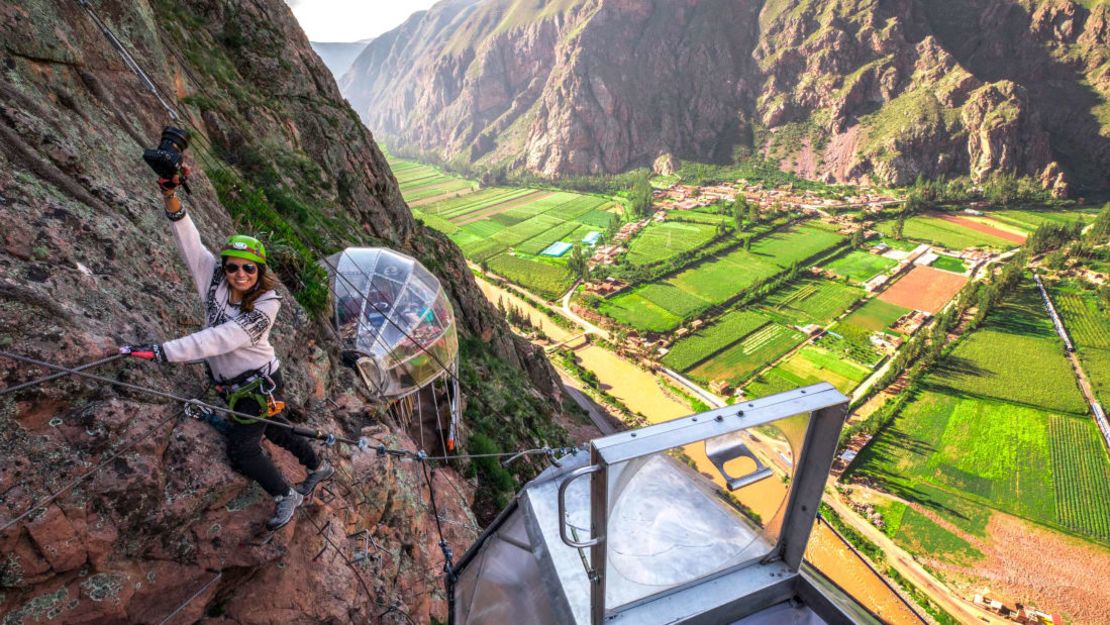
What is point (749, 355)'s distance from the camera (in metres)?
52.3

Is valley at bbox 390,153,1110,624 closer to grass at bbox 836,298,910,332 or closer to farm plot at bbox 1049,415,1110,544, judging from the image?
farm plot at bbox 1049,415,1110,544

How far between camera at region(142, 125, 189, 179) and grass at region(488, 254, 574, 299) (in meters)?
64.3

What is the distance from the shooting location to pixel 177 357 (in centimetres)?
393

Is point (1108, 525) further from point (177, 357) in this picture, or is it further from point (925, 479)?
point (177, 357)

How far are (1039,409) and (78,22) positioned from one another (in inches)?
2511

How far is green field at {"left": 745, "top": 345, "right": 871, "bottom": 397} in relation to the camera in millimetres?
46906

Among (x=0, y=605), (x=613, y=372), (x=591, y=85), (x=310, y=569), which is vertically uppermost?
(x=591, y=85)

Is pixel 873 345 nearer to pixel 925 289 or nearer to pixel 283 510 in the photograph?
pixel 925 289

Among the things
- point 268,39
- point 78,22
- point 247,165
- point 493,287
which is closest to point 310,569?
point 78,22

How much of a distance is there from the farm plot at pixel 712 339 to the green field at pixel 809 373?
6.16 metres

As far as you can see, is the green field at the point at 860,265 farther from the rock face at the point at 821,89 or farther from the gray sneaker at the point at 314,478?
the gray sneaker at the point at 314,478

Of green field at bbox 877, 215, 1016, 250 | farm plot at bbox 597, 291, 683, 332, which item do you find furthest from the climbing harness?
green field at bbox 877, 215, 1016, 250

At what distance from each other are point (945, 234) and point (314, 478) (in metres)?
107

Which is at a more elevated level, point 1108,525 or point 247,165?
point 247,165
